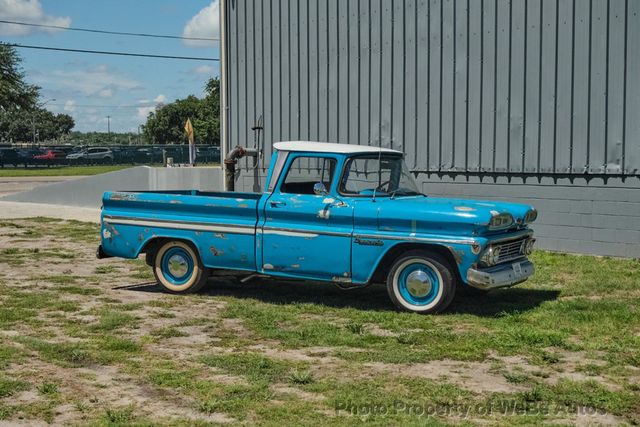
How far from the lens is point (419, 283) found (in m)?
8.73

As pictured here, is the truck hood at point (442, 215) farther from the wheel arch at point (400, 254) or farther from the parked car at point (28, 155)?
the parked car at point (28, 155)

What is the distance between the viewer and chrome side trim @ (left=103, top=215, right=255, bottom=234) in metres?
9.51

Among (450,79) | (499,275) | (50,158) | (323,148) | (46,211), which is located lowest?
(46,211)

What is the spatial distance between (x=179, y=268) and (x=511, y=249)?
3848 mm

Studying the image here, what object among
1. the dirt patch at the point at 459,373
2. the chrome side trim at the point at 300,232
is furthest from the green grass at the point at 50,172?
the dirt patch at the point at 459,373

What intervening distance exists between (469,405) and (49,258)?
369 inches

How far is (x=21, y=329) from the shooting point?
815cm

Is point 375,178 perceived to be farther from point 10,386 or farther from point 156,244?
point 10,386

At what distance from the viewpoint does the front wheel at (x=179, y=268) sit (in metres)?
10.0

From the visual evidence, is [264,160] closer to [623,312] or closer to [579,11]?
[579,11]

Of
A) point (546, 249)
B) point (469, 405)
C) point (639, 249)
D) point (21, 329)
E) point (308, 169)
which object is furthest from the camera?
point (546, 249)

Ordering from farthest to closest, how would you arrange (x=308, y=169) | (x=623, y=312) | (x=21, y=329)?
(x=308, y=169)
(x=623, y=312)
(x=21, y=329)

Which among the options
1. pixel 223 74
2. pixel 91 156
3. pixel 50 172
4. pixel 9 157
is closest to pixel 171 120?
pixel 91 156

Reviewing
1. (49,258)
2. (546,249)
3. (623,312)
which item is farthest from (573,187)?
(49,258)
